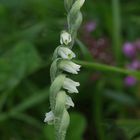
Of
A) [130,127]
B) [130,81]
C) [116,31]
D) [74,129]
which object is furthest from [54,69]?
[116,31]

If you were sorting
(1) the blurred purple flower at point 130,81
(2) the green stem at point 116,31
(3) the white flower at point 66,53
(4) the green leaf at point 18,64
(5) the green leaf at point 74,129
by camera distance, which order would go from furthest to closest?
(2) the green stem at point 116,31 < (1) the blurred purple flower at point 130,81 < (4) the green leaf at point 18,64 < (5) the green leaf at point 74,129 < (3) the white flower at point 66,53

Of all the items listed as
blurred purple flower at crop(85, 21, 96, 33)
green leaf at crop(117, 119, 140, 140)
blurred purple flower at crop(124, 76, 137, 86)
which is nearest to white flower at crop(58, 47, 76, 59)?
green leaf at crop(117, 119, 140, 140)

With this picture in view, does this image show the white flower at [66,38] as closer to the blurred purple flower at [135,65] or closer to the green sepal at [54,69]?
the green sepal at [54,69]

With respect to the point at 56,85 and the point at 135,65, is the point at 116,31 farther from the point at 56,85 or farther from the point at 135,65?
the point at 56,85

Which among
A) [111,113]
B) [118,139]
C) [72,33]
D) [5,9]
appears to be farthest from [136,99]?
[72,33]

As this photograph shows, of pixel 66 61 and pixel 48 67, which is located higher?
pixel 48 67

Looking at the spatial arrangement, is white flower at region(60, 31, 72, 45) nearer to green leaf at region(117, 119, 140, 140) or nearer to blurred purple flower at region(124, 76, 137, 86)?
green leaf at region(117, 119, 140, 140)

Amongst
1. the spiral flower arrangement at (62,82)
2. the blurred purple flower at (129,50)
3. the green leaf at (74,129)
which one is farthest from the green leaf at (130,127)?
the blurred purple flower at (129,50)
